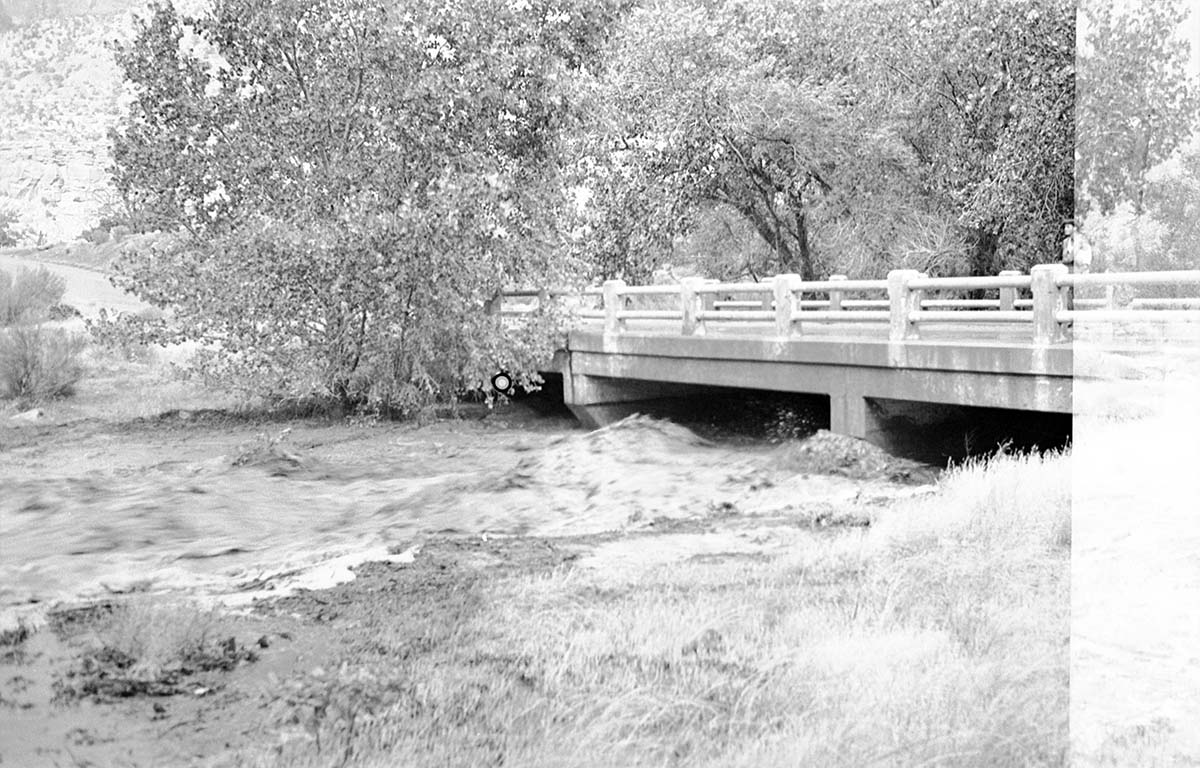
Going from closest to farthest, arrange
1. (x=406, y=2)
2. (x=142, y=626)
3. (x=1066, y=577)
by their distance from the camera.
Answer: (x=142, y=626), (x=1066, y=577), (x=406, y=2)

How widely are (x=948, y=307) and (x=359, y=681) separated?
904cm

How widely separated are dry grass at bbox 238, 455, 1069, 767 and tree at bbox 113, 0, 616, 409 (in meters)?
4.79

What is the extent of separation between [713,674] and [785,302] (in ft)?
20.9

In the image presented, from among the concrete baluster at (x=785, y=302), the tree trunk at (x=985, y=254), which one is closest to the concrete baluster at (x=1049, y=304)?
the concrete baluster at (x=785, y=302)

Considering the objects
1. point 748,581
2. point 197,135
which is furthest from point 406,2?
point 748,581

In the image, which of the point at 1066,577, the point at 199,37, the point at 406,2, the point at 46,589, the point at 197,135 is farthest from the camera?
the point at 406,2

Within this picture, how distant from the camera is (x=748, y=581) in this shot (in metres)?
5.07

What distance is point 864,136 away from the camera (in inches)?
469

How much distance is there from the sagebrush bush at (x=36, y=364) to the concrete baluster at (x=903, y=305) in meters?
5.52

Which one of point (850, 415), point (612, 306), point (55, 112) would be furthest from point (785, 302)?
point (55, 112)

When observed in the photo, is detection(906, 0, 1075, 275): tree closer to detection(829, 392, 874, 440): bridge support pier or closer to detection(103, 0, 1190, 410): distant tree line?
detection(103, 0, 1190, 410): distant tree line

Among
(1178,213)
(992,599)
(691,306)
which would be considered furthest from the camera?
(691,306)

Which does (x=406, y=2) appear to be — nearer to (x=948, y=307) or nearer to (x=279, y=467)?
(x=279, y=467)

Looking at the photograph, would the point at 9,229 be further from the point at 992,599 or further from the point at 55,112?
the point at 992,599
